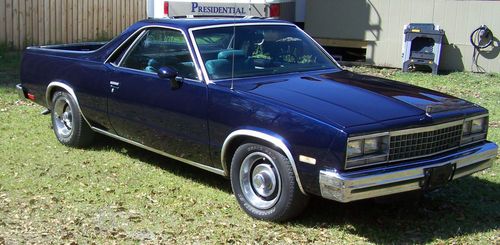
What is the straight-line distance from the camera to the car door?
5422 mm

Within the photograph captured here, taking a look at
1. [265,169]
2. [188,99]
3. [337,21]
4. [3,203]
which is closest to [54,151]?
[3,203]

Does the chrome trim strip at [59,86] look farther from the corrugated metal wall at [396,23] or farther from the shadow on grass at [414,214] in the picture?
the corrugated metal wall at [396,23]

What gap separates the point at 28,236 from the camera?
473cm

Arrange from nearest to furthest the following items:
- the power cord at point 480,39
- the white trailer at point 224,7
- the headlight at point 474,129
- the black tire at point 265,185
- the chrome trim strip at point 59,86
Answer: the black tire at point 265,185
the headlight at point 474,129
the chrome trim strip at point 59,86
the white trailer at point 224,7
the power cord at point 480,39

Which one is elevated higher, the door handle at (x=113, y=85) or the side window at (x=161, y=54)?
the side window at (x=161, y=54)

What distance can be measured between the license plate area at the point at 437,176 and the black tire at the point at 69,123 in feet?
12.4

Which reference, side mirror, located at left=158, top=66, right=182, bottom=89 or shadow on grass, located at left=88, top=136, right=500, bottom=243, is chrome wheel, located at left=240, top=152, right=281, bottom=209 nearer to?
shadow on grass, located at left=88, top=136, right=500, bottom=243

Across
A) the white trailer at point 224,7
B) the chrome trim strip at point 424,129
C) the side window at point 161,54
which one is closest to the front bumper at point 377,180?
the chrome trim strip at point 424,129

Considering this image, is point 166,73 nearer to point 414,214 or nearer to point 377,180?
point 377,180

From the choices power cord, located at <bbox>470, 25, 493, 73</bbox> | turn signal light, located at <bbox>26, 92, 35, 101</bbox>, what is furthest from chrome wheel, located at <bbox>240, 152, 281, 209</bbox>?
power cord, located at <bbox>470, 25, 493, 73</bbox>

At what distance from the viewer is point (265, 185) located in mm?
4965

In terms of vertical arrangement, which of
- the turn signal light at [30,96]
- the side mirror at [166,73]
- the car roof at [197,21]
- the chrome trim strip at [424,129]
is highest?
the car roof at [197,21]

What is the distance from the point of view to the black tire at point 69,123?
271 inches

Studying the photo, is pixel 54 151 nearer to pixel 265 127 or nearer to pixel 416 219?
pixel 265 127
